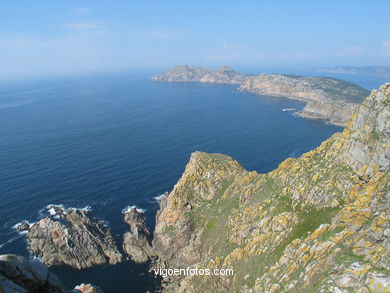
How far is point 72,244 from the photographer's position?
74.8 metres

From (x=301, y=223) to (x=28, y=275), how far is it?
4014cm

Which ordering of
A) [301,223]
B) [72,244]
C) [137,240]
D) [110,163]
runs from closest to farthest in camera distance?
[301,223] → [72,244] → [137,240] → [110,163]

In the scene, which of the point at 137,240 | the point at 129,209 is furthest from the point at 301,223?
the point at 129,209

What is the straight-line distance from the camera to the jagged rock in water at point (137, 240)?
7550 cm

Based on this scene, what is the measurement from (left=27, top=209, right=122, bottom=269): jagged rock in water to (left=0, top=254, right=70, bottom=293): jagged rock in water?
5109cm

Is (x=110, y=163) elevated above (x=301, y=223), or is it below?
below

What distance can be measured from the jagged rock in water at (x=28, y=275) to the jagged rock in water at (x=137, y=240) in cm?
5098

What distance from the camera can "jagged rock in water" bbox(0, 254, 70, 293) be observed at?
2359 cm

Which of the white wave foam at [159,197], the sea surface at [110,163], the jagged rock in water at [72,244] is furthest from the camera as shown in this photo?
the white wave foam at [159,197]

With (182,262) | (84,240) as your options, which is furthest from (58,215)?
(182,262)

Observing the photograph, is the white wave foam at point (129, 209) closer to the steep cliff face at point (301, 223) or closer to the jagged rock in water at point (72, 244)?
the jagged rock in water at point (72, 244)

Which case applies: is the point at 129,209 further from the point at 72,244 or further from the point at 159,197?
the point at 72,244

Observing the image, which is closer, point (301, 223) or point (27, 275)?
point (27, 275)

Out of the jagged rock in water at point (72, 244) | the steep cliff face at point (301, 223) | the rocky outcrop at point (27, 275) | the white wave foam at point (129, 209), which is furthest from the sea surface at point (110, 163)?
the rocky outcrop at point (27, 275)
